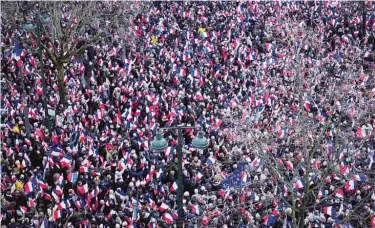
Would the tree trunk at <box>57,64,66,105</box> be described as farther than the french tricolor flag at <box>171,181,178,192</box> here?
Yes

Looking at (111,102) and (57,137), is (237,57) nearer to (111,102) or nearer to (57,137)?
(111,102)

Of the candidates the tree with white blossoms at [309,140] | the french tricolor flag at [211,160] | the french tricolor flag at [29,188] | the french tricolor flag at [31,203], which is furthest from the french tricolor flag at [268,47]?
the french tricolor flag at [31,203]

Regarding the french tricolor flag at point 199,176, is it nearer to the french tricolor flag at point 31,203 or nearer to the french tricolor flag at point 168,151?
the french tricolor flag at point 168,151

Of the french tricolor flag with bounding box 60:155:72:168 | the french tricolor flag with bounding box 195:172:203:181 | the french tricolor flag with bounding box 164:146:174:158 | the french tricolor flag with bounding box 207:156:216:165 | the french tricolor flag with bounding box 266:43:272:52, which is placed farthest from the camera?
the french tricolor flag with bounding box 266:43:272:52

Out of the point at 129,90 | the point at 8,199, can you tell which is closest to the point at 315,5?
the point at 129,90

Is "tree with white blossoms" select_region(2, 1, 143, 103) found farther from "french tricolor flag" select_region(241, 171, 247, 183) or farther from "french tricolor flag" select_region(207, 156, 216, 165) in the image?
"french tricolor flag" select_region(241, 171, 247, 183)

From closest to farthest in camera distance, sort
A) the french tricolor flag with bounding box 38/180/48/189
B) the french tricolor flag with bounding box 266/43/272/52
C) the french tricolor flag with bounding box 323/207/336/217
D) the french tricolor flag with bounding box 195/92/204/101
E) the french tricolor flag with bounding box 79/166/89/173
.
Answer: the french tricolor flag with bounding box 323/207/336/217 < the french tricolor flag with bounding box 38/180/48/189 < the french tricolor flag with bounding box 79/166/89/173 < the french tricolor flag with bounding box 195/92/204/101 < the french tricolor flag with bounding box 266/43/272/52

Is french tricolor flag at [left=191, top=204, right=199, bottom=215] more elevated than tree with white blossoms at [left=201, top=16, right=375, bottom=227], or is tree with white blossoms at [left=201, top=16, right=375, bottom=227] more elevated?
tree with white blossoms at [left=201, top=16, right=375, bottom=227]

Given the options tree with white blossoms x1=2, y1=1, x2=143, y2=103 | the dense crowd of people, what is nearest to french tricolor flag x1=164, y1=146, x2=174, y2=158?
the dense crowd of people
